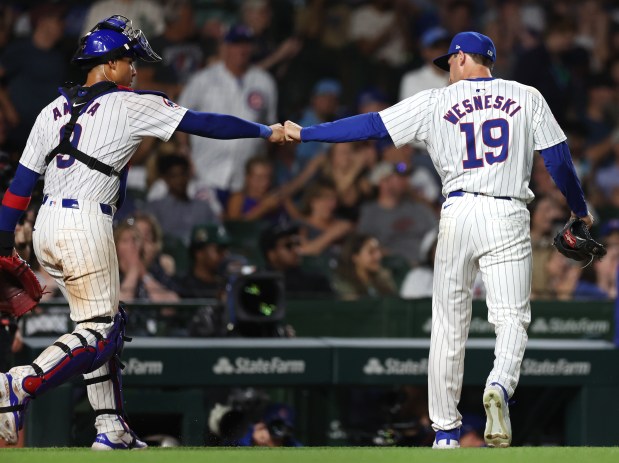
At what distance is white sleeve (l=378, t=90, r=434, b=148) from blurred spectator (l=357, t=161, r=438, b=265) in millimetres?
5705

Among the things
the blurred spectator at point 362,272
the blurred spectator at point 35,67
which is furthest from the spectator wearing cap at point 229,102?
the blurred spectator at point 362,272

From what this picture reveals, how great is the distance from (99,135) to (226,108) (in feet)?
21.8

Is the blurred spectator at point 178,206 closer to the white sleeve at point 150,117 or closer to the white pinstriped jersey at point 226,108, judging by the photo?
the white pinstriped jersey at point 226,108

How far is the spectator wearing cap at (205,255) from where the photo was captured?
11180 mm

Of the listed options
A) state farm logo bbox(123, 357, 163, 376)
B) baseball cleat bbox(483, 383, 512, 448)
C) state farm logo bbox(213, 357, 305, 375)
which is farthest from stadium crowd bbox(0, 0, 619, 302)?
baseball cleat bbox(483, 383, 512, 448)

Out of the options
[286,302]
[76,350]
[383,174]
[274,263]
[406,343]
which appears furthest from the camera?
[383,174]


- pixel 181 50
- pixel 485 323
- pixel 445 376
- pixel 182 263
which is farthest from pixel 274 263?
pixel 445 376

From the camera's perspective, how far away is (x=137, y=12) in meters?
13.3

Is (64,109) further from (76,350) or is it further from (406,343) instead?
(406,343)

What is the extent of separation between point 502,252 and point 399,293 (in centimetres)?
531

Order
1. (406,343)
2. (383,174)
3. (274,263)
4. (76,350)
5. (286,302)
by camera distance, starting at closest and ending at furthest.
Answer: (76,350) → (406,343) → (286,302) → (274,263) → (383,174)

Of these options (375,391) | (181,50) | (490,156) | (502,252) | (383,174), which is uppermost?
(181,50)

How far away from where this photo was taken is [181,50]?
13430 millimetres

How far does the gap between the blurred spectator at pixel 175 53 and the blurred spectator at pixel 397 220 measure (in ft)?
6.86
